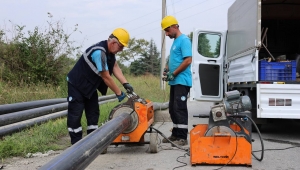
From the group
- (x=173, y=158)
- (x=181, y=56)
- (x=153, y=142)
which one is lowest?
(x=173, y=158)

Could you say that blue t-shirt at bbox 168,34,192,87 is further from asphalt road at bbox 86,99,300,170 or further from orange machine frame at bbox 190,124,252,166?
orange machine frame at bbox 190,124,252,166

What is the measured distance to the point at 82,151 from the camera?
112 inches

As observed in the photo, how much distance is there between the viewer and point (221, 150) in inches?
172

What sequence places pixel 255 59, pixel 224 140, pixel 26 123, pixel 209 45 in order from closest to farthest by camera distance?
pixel 224 140 < pixel 26 123 < pixel 255 59 < pixel 209 45

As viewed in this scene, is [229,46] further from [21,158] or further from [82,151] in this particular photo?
[82,151]

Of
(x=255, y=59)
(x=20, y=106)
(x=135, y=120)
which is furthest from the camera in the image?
(x=255, y=59)

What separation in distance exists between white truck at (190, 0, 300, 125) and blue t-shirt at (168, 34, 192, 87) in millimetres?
1510

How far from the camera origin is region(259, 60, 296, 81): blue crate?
6.71m

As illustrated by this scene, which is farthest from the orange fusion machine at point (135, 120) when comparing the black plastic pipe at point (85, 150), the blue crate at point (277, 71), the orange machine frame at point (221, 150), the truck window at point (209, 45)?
the truck window at point (209, 45)

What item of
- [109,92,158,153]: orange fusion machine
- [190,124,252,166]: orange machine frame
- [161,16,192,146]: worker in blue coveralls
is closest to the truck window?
[161,16,192,146]: worker in blue coveralls

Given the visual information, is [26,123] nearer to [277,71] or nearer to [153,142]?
[153,142]

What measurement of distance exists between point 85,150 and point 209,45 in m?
7.23

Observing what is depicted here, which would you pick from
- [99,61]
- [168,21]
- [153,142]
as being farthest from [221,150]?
[168,21]

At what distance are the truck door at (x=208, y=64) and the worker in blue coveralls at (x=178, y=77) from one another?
3589 mm
